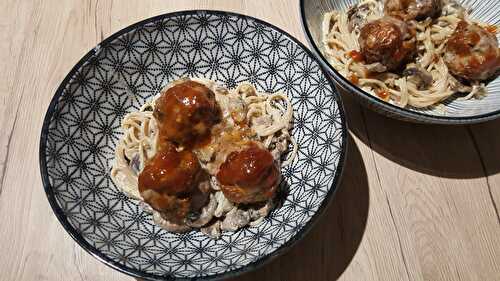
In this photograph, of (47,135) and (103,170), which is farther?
(103,170)

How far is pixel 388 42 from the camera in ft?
8.66

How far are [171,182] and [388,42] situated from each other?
166cm

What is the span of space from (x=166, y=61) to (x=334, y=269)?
1.72 metres

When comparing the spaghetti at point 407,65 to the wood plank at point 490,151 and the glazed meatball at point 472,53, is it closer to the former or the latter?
the glazed meatball at point 472,53

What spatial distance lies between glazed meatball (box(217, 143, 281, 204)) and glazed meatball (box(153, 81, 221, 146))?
257 mm

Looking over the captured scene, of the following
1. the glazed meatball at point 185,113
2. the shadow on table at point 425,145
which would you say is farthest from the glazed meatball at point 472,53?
the glazed meatball at point 185,113

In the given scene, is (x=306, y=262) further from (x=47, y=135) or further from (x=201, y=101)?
(x=47, y=135)

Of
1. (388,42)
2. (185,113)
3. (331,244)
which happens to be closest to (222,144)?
(185,113)

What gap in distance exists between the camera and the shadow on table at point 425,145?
2.62 metres

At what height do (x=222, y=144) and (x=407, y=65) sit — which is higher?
(x=222, y=144)

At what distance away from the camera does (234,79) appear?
9.32ft

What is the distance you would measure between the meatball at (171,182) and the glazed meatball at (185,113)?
126 mm

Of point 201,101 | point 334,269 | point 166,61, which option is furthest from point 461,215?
point 166,61

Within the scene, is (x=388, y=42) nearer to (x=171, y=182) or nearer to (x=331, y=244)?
(x=331, y=244)
